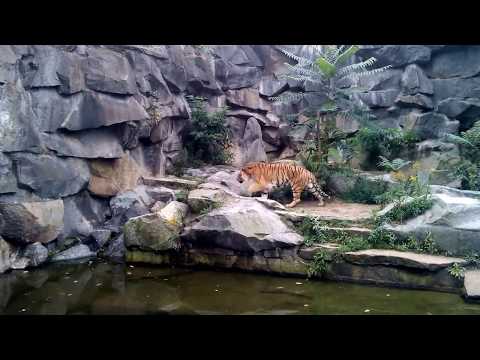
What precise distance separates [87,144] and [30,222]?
78.3 inches

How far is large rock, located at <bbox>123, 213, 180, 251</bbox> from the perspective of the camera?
282 inches

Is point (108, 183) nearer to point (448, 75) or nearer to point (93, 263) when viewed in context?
point (93, 263)

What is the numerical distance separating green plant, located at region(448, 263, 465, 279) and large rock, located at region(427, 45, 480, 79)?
7.70 meters

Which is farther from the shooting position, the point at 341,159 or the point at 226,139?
the point at 226,139

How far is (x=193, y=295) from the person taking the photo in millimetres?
5855

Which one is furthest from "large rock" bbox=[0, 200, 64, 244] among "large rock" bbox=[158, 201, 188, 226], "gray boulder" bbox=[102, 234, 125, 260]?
"large rock" bbox=[158, 201, 188, 226]

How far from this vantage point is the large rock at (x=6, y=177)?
704 cm

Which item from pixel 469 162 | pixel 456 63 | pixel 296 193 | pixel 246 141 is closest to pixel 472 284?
pixel 469 162

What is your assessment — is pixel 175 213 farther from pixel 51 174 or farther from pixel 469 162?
pixel 469 162

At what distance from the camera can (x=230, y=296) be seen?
19.1 ft

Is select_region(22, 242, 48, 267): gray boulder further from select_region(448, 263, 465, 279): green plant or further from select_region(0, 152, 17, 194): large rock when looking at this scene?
select_region(448, 263, 465, 279): green plant

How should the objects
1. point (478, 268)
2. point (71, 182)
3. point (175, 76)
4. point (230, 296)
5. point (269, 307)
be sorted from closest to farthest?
point (269, 307) → point (230, 296) → point (478, 268) → point (71, 182) → point (175, 76)
